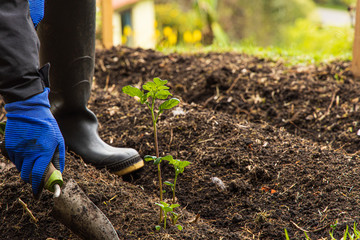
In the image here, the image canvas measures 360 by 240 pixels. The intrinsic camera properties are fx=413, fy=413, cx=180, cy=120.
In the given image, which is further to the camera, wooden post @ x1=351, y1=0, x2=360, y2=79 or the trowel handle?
wooden post @ x1=351, y1=0, x2=360, y2=79

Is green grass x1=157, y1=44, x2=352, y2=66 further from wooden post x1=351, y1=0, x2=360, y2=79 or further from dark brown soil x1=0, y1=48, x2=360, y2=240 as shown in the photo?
wooden post x1=351, y1=0, x2=360, y2=79

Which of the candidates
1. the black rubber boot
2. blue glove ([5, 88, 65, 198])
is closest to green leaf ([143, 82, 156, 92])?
blue glove ([5, 88, 65, 198])

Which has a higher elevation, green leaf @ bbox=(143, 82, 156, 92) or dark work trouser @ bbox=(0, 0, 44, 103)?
dark work trouser @ bbox=(0, 0, 44, 103)

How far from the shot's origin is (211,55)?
3.92 meters

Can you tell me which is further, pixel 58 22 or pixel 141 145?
pixel 141 145

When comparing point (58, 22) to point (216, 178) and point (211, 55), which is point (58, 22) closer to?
point (216, 178)

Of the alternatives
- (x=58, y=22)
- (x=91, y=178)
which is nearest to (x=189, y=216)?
(x=91, y=178)

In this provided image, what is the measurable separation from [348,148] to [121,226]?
155cm

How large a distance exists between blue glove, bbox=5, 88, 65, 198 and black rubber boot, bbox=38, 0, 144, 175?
62 cm

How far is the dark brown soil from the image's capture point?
5.71ft

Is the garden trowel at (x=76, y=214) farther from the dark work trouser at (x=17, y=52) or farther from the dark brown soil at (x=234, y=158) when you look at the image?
the dark work trouser at (x=17, y=52)

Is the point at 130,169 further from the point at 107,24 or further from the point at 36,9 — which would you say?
the point at 107,24

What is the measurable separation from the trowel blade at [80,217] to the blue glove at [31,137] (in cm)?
10

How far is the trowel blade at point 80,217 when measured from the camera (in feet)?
4.83
